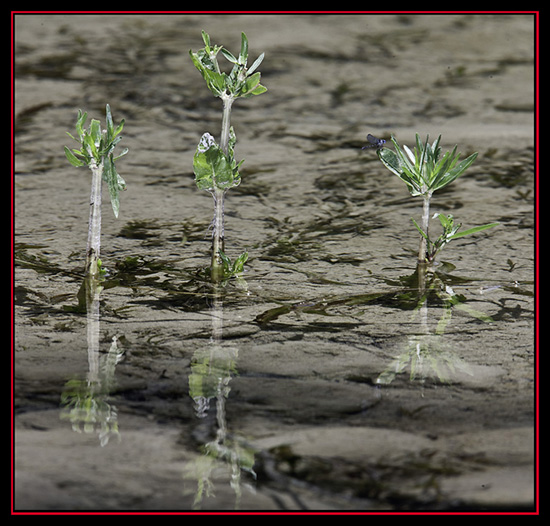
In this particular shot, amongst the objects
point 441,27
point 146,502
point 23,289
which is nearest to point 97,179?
point 23,289

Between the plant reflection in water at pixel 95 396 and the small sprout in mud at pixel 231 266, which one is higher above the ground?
the small sprout in mud at pixel 231 266

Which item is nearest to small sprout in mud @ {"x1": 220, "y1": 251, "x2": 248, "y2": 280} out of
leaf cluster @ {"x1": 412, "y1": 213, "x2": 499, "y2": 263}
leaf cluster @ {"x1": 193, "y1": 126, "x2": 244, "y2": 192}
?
leaf cluster @ {"x1": 193, "y1": 126, "x2": 244, "y2": 192}

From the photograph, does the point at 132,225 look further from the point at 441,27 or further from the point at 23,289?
the point at 441,27

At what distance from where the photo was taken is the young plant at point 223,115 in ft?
8.69

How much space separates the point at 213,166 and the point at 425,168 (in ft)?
2.59

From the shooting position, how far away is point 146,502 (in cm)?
154

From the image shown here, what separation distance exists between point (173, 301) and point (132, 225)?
2.62ft

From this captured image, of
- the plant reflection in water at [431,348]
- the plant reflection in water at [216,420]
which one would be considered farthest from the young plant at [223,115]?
the plant reflection in water at [431,348]

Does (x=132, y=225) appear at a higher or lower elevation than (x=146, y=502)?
higher

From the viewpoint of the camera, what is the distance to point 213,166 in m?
2.69

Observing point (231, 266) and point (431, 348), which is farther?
point (231, 266)

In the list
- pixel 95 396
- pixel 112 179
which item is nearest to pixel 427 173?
pixel 112 179

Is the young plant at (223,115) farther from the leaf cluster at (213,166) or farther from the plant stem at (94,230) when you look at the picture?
the plant stem at (94,230)

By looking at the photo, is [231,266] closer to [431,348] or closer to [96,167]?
[96,167]
